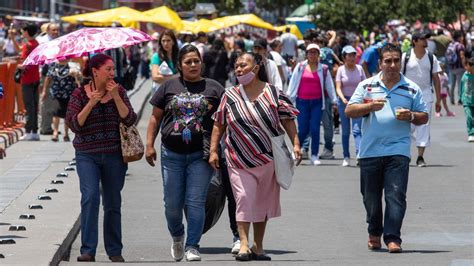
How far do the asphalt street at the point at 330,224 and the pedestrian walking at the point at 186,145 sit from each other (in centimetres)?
31

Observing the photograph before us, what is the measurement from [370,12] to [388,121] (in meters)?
43.5

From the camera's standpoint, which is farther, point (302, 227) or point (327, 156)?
point (327, 156)

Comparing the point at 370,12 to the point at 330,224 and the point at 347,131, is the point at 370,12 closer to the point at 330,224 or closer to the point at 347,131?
the point at 347,131

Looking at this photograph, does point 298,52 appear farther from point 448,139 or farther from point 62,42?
point 62,42

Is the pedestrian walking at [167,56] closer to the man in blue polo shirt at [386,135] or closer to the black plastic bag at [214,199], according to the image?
the man in blue polo shirt at [386,135]

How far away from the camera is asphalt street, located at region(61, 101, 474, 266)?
11086 millimetres

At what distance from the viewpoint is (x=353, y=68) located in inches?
770

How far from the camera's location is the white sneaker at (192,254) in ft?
35.1

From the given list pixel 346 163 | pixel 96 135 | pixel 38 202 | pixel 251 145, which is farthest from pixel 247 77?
pixel 346 163

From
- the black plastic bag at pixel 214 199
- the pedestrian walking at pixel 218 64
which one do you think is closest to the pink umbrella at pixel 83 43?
the black plastic bag at pixel 214 199

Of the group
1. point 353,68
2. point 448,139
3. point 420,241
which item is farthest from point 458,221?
point 448,139

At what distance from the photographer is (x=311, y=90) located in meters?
19.0

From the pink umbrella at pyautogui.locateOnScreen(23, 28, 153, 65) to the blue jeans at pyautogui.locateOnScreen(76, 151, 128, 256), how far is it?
875 mm

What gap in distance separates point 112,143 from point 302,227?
2.85 metres
